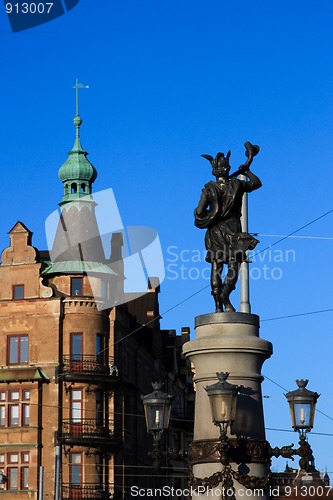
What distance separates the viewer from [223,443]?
13.2m

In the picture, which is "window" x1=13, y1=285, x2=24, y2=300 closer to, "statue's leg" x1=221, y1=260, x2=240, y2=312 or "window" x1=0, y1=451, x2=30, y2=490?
"window" x1=0, y1=451, x2=30, y2=490

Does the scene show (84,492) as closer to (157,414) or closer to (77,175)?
(77,175)

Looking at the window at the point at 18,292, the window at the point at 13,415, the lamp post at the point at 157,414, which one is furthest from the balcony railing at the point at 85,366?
the lamp post at the point at 157,414

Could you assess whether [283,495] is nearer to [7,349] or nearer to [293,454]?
[293,454]

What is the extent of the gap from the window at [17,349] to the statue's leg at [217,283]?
4722cm

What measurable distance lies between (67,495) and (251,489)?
45636 mm

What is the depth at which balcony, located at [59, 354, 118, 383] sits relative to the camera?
196ft

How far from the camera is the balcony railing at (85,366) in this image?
5988cm

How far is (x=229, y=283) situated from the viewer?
14523mm

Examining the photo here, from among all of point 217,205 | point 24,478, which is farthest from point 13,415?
point 217,205

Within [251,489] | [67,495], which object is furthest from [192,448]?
[67,495]

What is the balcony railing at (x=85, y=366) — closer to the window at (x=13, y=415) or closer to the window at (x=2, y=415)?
the window at (x=13, y=415)

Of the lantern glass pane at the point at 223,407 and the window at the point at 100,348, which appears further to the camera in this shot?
the window at the point at 100,348

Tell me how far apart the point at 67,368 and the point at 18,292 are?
16.8ft
